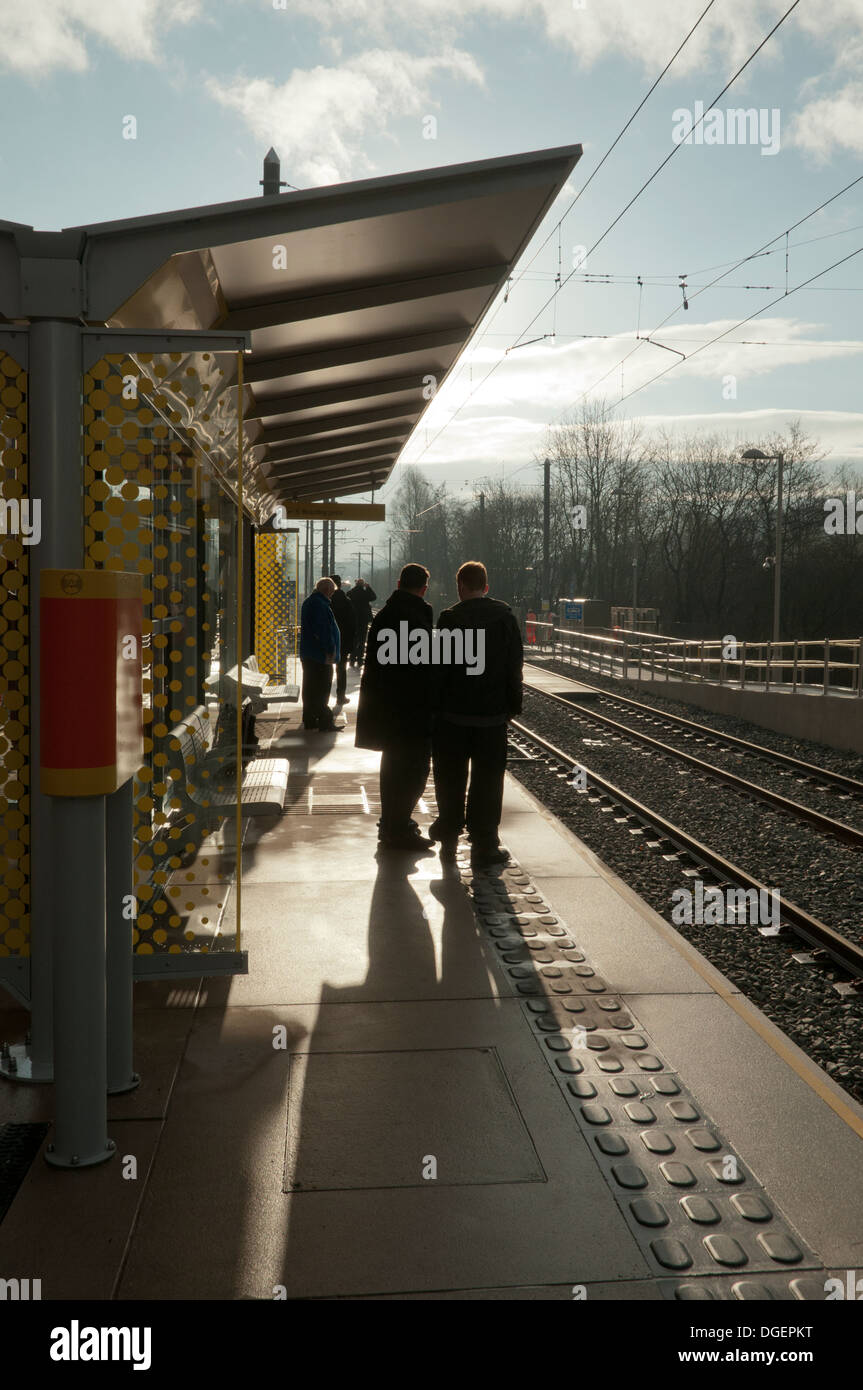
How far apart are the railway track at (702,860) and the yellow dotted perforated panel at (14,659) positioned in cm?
365

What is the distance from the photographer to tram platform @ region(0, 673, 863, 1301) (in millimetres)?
2844

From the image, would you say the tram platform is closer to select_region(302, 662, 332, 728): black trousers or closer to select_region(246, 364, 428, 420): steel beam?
select_region(246, 364, 428, 420): steel beam

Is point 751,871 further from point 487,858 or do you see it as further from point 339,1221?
point 339,1221

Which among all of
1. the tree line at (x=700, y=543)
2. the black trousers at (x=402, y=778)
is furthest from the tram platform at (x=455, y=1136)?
the tree line at (x=700, y=543)

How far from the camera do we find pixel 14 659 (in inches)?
161

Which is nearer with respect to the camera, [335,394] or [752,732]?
[335,394]

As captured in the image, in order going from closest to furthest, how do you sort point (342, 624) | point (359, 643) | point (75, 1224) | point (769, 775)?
point (75, 1224), point (769, 775), point (342, 624), point (359, 643)

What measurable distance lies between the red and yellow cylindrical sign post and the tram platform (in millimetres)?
1118

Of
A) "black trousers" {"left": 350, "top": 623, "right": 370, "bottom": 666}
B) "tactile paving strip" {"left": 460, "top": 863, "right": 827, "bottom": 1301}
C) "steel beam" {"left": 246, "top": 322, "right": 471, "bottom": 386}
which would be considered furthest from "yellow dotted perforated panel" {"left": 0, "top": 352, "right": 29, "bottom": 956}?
"black trousers" {"left": 350, "top": 623, "right": 370, "bottom": 666}

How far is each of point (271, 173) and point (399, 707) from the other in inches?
223

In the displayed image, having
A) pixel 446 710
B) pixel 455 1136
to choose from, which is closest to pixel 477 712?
pixel 446 710

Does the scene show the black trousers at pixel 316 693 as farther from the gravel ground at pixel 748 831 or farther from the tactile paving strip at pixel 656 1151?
the tactile paving strip at pixel 656 1151

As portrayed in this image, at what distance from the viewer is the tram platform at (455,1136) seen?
2.84m
